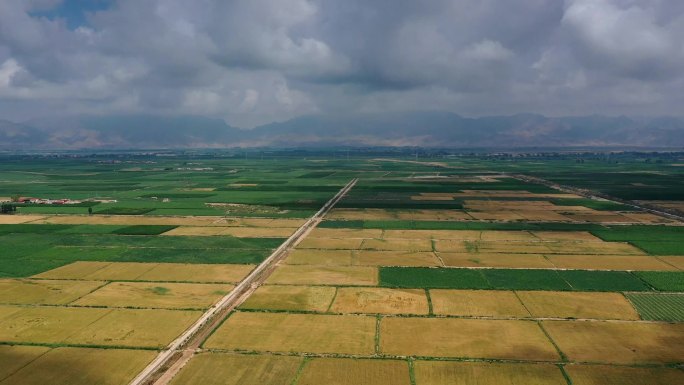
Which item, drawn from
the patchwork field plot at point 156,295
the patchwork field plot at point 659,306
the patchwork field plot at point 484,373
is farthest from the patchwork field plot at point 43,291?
the patchwork field plot at point 659,306

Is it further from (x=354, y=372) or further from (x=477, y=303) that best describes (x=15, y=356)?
(x=477, y=303)

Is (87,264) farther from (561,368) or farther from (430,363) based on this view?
(561,368)

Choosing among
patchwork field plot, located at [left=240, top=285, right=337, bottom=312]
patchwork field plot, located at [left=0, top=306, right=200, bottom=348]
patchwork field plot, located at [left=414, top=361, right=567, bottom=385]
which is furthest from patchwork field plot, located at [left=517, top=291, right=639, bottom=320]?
patchwork field plot, located at [left=0, top=306, right=200, bottom=348]

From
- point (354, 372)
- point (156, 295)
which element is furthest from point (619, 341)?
point (156, 295)

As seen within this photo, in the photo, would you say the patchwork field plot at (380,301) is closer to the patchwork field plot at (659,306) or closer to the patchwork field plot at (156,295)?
the patchwork field plot at (156,295)

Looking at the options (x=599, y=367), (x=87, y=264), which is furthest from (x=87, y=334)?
(x=599, y=367)

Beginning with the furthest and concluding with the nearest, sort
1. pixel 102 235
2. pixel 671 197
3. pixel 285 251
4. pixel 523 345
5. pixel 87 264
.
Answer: pixel 671 197, pixel 102 235, pixel 285 251, pixel 87 264, pixel 523 345
